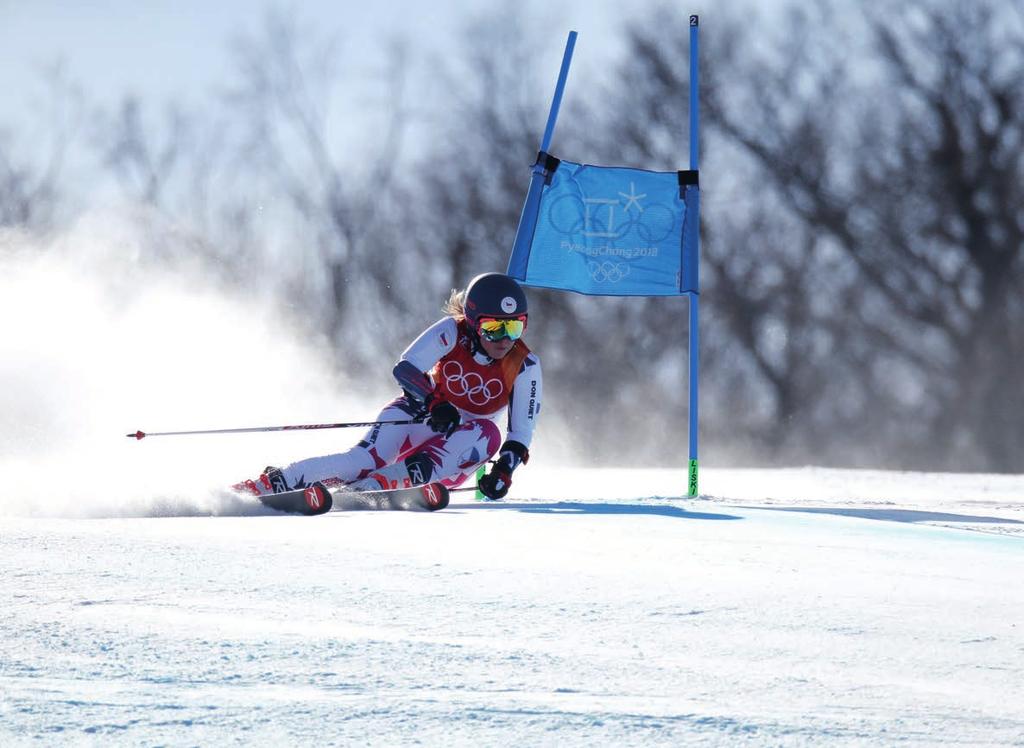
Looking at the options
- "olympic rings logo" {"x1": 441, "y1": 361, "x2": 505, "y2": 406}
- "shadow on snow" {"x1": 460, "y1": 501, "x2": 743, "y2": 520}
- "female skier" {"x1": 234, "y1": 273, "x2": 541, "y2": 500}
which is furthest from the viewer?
"olympic rings logo" {"x1": 441, "y1": 361, "x2": 505, "y2": 406}

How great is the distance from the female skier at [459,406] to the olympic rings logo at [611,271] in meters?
1.06

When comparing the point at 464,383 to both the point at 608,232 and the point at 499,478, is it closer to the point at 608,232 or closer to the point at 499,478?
the point at 499,478

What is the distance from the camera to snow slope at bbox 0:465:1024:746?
283 cm

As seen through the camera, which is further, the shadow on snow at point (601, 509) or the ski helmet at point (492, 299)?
the ski helmet at point (492, 299)

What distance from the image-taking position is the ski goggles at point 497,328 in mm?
7617

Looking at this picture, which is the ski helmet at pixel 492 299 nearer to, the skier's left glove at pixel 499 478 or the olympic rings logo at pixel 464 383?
the olympic rings logo at pixel 464 383

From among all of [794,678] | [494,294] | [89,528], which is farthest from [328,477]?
[794,678]

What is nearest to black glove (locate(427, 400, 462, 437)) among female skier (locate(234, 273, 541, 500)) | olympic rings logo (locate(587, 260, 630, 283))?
female skier (locate(234, 273, 541, 500))

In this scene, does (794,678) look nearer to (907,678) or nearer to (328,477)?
(907,678)

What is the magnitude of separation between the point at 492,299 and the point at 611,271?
1.36 metres

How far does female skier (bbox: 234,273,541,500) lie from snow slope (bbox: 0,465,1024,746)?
1543 mm

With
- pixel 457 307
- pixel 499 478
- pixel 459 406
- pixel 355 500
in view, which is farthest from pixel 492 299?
pixel 355 500

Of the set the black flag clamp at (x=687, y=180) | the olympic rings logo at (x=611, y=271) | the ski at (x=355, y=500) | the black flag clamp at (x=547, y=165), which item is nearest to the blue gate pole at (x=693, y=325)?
the black flag clamp at (x=687, y=180)

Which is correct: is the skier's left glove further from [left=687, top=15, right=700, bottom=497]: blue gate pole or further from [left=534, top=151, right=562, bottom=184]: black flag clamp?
[left=534, top=151, right=562, bottom=184]: black flag clamp
